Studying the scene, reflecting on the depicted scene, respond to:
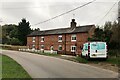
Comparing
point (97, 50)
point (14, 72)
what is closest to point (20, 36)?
point (97, 50)

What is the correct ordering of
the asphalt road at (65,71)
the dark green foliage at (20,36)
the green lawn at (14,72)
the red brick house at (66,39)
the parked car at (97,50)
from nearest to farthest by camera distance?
the green lawn at (14,72) → the asphalt road at (65,71) → the parked car at (97,50) → the red brick house at (66,39) → the dark green foliage at (20,36)

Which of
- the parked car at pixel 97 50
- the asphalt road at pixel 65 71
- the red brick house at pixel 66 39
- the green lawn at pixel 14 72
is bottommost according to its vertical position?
the asphalt road at pixel 65 71

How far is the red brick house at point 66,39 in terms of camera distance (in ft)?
173

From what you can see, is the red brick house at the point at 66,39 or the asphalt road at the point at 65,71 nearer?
the asphalt road at the point at 65,71

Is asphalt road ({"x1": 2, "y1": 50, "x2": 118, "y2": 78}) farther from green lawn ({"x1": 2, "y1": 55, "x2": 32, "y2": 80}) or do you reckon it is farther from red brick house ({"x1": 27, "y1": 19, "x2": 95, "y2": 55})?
red brick house ({"x1": 27, "y1": 19, "x2": 95, "y2": 55})

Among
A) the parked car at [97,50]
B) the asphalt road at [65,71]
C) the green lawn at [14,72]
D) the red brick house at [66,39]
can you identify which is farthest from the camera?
the red brick house at [66,39]

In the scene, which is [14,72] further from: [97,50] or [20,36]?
[20,36]

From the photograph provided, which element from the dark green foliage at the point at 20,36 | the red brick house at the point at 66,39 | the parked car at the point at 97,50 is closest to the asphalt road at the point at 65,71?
the parked car at the point at 97,50

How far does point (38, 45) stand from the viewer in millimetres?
68500

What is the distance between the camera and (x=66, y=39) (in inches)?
2270

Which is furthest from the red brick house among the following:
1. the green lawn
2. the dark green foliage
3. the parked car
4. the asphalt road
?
the green lawn

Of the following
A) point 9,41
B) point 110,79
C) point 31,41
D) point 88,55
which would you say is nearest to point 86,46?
point 88,55

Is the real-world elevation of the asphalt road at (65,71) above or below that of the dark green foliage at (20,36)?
below

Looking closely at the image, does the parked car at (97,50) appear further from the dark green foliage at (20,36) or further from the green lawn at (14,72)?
the dark green foliage at (20,36)
